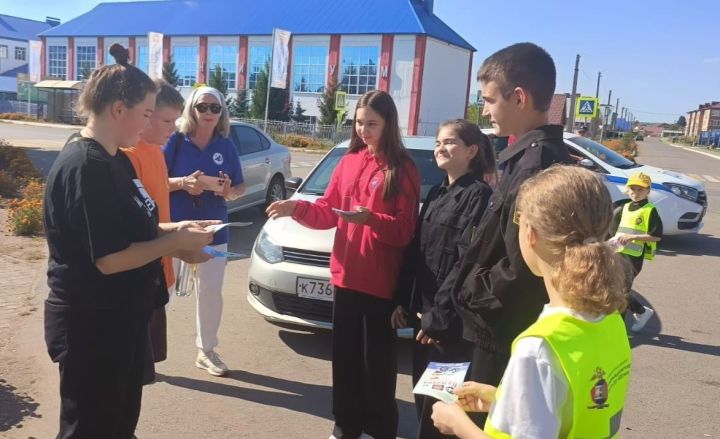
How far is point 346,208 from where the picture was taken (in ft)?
10.8

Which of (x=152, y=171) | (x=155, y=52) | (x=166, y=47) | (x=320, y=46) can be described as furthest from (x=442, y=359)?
(x=166, y=47)

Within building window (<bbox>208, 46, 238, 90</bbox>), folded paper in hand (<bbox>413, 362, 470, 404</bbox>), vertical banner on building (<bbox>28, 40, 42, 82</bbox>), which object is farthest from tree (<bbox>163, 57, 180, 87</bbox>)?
folded paper in hand (<bbox>413, 362, 470, 404</bbox>)

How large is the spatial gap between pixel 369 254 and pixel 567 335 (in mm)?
1768

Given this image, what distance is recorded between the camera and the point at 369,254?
313cm

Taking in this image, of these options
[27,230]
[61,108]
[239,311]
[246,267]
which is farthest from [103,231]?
[61,108]

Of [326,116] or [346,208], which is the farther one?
[326,116]

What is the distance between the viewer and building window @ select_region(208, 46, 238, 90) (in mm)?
50656

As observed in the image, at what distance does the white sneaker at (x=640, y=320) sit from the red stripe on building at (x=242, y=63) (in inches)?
1868

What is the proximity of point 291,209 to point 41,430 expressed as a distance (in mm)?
1897

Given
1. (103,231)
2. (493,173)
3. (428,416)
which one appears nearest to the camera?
(103,231)

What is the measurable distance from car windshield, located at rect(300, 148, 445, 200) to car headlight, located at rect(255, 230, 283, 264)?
1.06 meters

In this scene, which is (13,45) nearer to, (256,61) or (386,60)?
(256,61)

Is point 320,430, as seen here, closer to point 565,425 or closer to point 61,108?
point 565,425

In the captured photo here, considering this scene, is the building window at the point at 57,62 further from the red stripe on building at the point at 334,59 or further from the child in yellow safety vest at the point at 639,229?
the child in yellow safety vest at the point at 639,229
